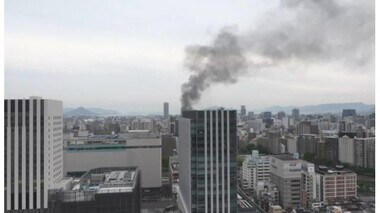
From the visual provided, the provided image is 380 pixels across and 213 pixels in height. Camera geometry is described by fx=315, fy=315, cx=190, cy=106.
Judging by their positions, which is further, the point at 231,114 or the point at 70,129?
the point at 70,129

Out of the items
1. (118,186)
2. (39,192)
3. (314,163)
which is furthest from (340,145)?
(39,192)

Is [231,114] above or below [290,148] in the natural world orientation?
above

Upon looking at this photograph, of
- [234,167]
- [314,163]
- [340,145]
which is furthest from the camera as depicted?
[340,145]

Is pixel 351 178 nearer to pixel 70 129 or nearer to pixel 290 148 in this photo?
pixel 290 148

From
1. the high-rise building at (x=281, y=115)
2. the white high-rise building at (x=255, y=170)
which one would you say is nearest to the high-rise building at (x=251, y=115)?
the high-rise building at (x=281, y=115)

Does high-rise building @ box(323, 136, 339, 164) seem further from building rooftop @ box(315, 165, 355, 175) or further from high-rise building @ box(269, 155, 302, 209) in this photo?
high-rise building @ box(269, 155, 302, 209)

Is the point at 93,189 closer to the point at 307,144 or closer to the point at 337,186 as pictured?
the point at 337,186

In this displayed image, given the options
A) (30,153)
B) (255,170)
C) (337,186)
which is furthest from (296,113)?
(30,153)
